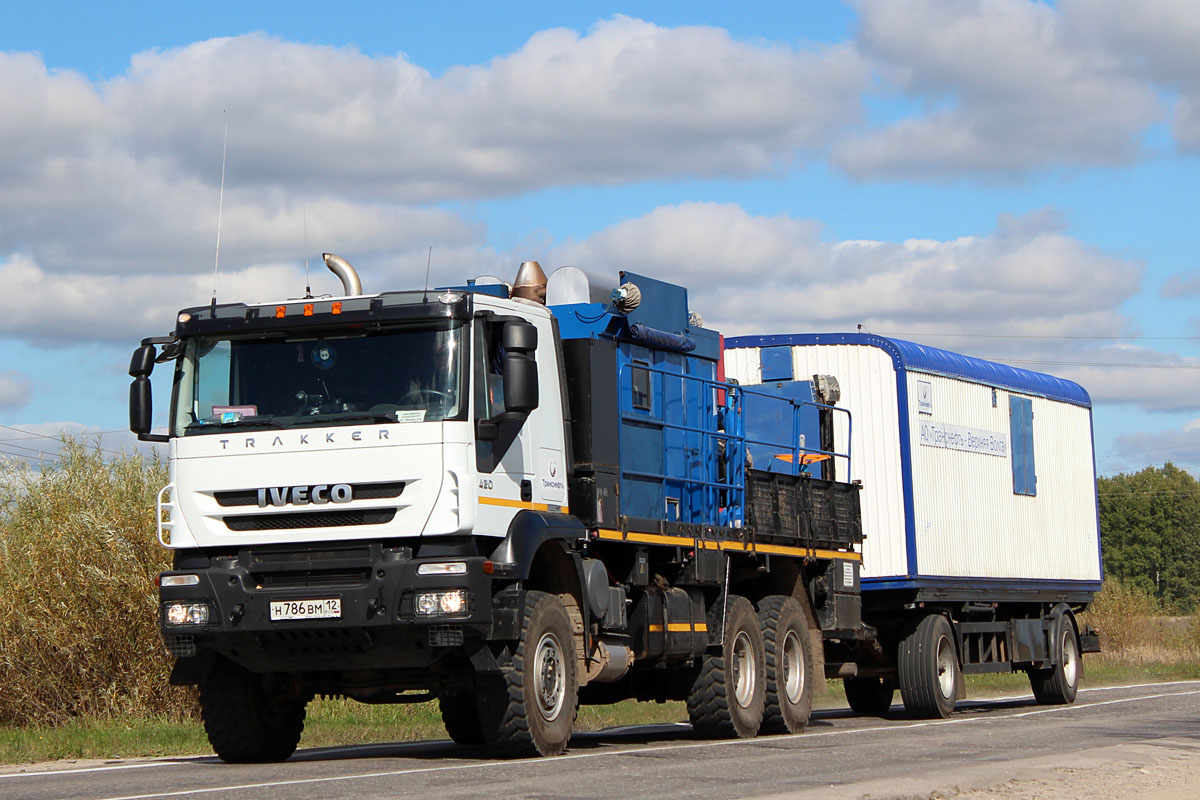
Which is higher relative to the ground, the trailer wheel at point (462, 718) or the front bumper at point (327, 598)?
the front bumper at point (327, 598)

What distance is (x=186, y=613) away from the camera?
12000 mm

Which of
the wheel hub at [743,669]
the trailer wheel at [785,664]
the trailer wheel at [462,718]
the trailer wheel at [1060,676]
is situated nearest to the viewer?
the trailer wheel at [462,718]

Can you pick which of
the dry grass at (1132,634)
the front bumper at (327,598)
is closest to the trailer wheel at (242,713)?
the front bumper at (327,598)

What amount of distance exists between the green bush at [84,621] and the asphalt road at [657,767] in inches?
270

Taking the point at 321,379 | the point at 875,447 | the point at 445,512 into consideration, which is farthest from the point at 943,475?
the point at 321,379

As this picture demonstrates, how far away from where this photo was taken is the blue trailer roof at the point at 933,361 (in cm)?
1972

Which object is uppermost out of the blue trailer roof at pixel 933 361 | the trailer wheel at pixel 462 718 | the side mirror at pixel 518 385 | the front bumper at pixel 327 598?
the blue trailer roof at pixel 933 361

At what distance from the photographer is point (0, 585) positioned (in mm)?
22516

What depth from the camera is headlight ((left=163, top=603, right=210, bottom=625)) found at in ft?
39.2

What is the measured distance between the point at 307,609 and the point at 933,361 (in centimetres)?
1106

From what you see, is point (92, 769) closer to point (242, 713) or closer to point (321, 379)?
point (242, 713)

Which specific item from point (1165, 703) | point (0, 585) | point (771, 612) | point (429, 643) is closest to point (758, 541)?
point (771, 612)

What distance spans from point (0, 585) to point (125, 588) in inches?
76.2

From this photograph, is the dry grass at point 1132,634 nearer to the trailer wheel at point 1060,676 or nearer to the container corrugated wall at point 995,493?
the container corrugated wall at point 995,493
